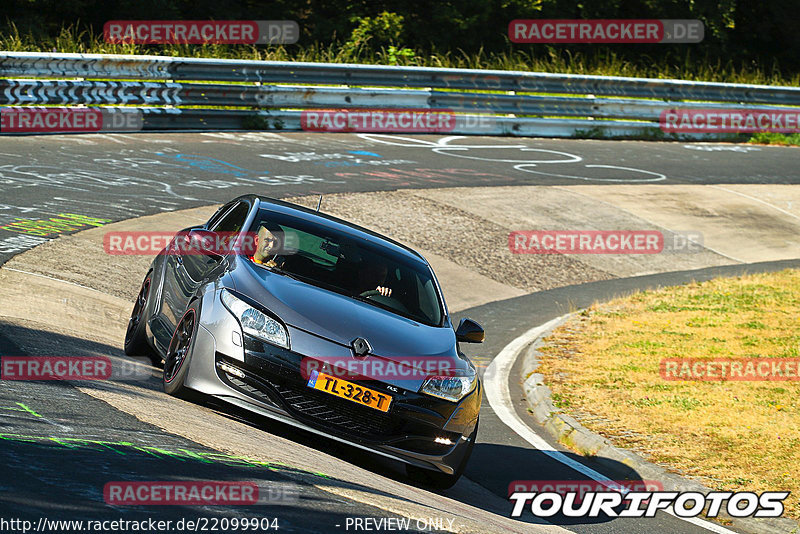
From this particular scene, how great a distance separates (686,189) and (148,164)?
10890 mm

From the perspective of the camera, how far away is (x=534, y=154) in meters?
23.1

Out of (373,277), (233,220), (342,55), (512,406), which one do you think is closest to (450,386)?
(373,277)

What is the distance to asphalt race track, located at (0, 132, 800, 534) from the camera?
5.04m

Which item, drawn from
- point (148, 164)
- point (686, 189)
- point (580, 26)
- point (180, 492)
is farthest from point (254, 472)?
point (580, 26)

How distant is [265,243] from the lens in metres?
7.65

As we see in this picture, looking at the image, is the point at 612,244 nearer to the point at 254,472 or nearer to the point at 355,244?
the point at 355,244
